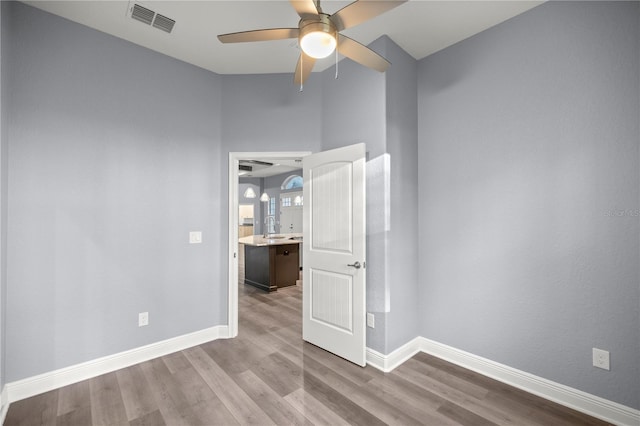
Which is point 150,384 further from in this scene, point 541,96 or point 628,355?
point 541,96

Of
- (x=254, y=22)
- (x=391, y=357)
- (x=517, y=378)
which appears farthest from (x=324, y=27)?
(x=517, y=378)

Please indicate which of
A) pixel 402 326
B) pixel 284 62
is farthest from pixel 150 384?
pixel 284 62

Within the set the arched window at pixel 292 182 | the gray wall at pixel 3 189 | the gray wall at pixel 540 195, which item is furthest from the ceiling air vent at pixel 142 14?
the arched window at pixel 292 182

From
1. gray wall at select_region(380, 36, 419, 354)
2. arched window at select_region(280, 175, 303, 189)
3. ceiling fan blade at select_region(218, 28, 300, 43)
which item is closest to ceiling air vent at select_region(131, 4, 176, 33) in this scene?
ceiling fan blade at select_region(218, 28, 300, 43)

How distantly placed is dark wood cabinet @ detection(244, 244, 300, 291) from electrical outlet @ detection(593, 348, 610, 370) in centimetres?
431

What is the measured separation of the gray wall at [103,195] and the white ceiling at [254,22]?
0.63 feet

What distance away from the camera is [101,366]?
8.52 ft

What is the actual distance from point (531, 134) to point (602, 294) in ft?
4.11

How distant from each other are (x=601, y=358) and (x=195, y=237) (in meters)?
3.55

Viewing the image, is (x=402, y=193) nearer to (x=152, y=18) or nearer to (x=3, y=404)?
(x=152, y=18)

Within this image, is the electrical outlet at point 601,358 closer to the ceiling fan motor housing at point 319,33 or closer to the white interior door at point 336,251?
the white interior door at point 336,251

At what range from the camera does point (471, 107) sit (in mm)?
2748

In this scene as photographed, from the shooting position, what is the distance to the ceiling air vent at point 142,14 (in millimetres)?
2374

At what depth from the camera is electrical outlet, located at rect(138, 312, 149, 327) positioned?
2.85 m
